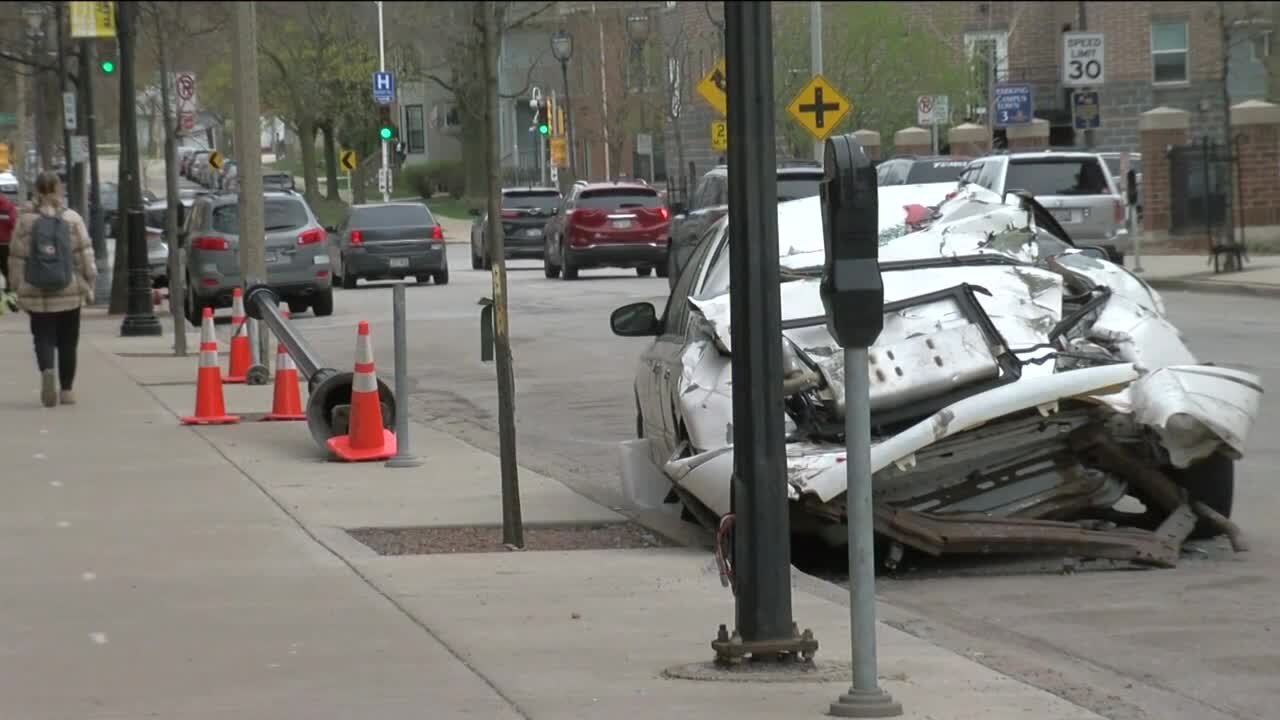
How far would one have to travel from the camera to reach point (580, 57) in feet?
229

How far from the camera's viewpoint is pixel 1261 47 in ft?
177

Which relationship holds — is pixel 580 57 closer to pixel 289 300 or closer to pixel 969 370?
pixel 289 300

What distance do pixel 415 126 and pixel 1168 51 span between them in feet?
136

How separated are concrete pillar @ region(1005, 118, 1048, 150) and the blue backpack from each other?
34526 mm

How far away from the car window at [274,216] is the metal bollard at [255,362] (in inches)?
397

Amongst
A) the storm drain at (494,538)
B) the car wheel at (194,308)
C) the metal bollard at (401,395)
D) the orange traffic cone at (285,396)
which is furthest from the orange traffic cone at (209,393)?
the car wheel at (194,308)

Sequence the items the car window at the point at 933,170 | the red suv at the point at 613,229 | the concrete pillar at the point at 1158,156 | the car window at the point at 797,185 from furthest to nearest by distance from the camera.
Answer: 1. the concrete pillar at the point at 1158,156
2. the red suv at the point at 613,229
3. the car window at the point at 933,170
4. the car window at the point at 797,185

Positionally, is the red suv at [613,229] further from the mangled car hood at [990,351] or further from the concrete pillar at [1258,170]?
the mangled car hood at [990,351]

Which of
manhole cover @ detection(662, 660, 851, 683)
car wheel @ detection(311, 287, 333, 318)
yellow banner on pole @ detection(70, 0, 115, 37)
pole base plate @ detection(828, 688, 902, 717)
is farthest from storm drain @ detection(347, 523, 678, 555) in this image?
yellow banner on pole @ detection(70, 0, 115, 37)

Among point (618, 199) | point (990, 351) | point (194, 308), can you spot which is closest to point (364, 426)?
point (990, 351)

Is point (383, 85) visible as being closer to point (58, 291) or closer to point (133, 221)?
point (133, 221)

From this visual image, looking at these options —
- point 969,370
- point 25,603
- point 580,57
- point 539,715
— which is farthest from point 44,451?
point 580,57

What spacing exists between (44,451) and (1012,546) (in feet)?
22.8

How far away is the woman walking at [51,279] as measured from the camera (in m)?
16.2
